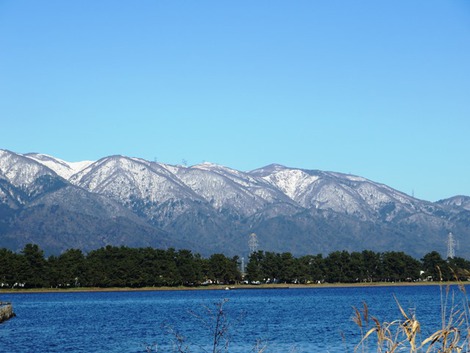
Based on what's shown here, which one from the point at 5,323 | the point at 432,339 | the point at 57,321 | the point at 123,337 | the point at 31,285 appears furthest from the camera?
the point at 31,285

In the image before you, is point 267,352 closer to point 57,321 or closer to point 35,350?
point 35,350

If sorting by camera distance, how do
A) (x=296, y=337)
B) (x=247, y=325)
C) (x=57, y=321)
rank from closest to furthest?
(x=296, y=337) → (x=247, y=325) → (x=57, y=321)

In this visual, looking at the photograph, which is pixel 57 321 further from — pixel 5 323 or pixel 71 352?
pixel 71 352

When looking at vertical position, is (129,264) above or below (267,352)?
above

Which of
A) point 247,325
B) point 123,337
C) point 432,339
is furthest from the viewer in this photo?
point 247,325

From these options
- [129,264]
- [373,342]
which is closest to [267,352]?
[373,342]

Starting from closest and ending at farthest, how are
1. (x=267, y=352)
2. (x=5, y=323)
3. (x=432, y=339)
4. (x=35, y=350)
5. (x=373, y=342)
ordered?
(x=432, y=339) → (x=267, y=352) → (x=373, y=342) → (x=35, y=350) → (x=5, y=323)

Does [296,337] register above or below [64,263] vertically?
below

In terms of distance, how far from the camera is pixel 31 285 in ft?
633

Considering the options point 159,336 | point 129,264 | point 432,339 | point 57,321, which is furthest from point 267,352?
point 129,264

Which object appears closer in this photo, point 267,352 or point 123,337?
point 267,352

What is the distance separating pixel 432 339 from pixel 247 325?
7696 centimetres

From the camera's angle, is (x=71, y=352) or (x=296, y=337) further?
(x=296, y=337)

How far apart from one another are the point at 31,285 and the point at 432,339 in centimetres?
19040
